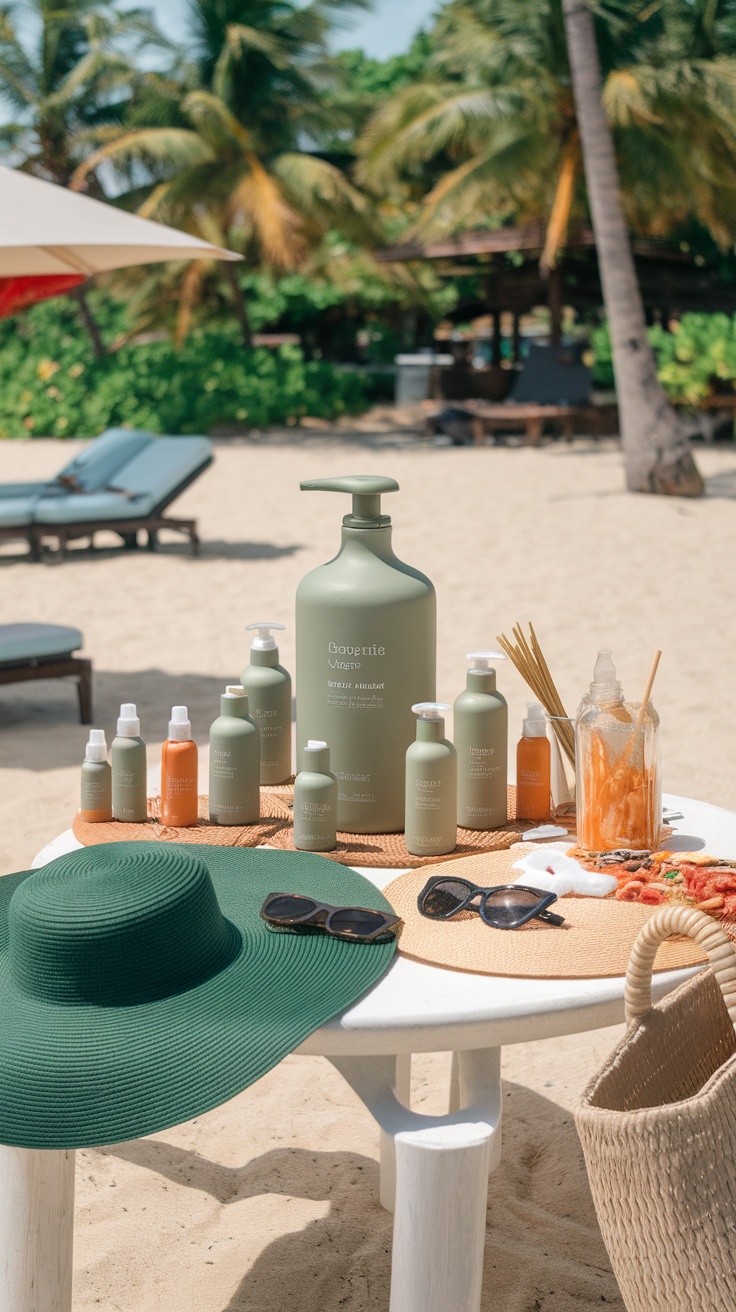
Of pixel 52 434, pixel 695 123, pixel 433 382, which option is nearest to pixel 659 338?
pixel 695 123

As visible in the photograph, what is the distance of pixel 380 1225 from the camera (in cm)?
256

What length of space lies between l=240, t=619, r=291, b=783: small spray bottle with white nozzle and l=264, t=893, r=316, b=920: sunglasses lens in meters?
0.55

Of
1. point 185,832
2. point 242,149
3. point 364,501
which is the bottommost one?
point 185,832

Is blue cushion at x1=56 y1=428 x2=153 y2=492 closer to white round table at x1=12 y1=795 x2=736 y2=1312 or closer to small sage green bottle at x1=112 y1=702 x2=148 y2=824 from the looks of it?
small sage green bottle at x1=112 y1=702 x2=148 y2=824

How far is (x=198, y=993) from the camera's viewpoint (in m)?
1.80

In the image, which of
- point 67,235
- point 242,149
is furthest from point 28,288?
point 242,149

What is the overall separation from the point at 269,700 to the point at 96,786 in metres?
0.35

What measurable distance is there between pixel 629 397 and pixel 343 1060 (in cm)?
1133

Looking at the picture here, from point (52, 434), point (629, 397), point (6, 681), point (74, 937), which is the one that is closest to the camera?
point (74, 937)

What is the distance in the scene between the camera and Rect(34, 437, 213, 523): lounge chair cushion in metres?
10.2

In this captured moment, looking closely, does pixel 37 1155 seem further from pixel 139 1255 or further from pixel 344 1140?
pixel 344 1140

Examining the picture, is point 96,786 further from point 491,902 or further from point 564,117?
point 564,117

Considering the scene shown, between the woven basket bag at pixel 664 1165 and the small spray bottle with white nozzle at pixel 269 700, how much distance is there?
985 millimetres

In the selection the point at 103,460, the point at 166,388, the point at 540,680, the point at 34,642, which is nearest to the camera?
the point at 540,680
